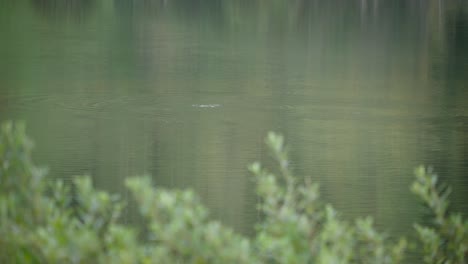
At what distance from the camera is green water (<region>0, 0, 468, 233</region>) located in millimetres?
13109

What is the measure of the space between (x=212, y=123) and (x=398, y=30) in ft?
60.4

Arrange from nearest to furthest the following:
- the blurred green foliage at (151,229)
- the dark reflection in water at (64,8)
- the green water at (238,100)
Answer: the blurred green foliage at (151,229), the green water at (238,100), the dark reflection in water at (64,8)

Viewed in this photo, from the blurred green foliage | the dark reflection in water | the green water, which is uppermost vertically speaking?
the blurred green foliage

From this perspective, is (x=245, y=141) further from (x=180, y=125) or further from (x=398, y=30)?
(x=398, y=30)

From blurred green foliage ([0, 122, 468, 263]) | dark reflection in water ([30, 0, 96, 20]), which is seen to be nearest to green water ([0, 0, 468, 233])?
dark reflection in water ([30, 0, 96, 20])

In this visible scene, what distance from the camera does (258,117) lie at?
17.4 metres

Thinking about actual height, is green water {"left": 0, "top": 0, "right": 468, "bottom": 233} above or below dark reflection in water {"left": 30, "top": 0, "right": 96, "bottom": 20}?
above

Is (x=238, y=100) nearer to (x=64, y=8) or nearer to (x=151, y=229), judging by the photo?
(x=151, y=229)

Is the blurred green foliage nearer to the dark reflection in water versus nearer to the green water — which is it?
the green water

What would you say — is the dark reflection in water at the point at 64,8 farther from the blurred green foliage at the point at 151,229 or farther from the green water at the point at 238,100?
the blurred green foliage at the point at 151,229

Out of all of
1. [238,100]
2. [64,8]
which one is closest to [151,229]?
[238,100]

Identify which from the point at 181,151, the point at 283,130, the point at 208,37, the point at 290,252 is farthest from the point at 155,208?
the point at 208,37

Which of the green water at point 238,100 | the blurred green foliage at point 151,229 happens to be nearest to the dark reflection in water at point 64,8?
the green water at point 238,100

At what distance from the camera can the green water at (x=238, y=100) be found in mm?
13109
